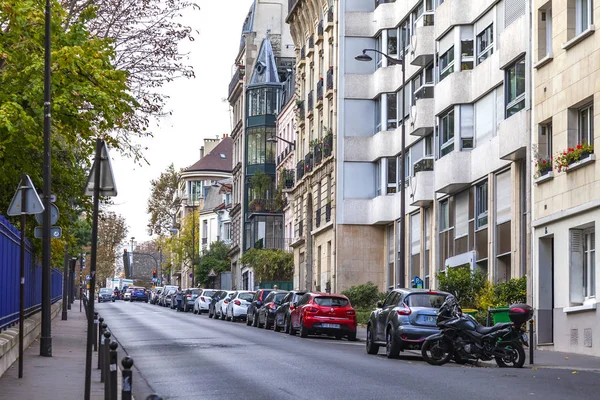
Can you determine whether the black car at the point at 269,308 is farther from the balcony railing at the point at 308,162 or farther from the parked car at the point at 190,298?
the parked car at the point at 190,298

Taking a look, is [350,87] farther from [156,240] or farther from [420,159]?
[156,240]

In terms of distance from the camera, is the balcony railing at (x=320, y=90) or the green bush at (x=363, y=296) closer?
the green bush at (x=363, y=296)

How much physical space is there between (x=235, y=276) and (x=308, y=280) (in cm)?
A: 3568

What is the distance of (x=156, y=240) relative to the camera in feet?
450

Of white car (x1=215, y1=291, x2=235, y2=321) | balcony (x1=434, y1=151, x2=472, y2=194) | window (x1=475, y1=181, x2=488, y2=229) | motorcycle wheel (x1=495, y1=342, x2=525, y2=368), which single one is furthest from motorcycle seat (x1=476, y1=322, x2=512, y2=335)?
white car (x1=215, y1=291, x2=235, y2=321)

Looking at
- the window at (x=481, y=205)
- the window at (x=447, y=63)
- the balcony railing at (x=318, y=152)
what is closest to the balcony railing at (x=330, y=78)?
the balcony railing at (x=318, y=152)

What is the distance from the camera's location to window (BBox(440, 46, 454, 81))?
136 feet

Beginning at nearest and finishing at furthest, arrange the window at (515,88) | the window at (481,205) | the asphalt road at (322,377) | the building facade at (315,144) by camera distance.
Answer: the asphalt road at (322,377)
the window at (515,88)
the window at (481,205)
the building facade at (315,144)

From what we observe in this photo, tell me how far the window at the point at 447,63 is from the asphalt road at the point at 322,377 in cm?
1578

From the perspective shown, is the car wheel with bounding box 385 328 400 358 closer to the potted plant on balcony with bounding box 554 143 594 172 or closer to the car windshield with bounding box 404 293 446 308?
the car windshield with bounding box 404 293 446 308

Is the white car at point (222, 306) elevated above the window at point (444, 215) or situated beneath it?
situated beneath

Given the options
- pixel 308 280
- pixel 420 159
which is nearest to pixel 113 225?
pixel 308 280

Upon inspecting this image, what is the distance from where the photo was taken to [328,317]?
35.9m

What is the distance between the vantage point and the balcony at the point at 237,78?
313 ft
